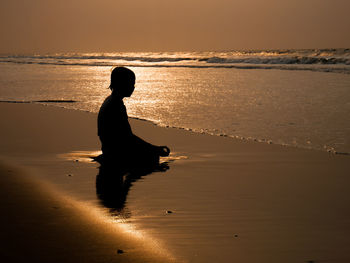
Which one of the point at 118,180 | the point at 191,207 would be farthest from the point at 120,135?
the point at 191,207

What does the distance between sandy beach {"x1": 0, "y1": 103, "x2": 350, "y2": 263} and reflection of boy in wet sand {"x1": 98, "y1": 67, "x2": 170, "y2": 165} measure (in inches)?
12.8

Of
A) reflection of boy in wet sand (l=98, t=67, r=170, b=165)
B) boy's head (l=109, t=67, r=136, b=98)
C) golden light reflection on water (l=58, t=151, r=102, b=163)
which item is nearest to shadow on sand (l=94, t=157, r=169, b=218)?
reflection of boy in wet sand (l=98, t=67, r=170, b=165)

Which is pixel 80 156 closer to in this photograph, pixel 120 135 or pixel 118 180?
pixel 120 135

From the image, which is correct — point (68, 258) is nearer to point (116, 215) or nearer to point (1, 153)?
point (116, 215)

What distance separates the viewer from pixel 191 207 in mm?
5094

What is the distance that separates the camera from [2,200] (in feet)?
17.1

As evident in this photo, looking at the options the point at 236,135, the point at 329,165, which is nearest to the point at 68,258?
the point at 329,165

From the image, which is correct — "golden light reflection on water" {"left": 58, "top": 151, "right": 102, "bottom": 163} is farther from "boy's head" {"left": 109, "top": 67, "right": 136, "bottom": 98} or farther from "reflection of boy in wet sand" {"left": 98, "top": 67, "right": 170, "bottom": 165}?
"boy's head" {"left": 109, "top": 67, "right": 136, "bottom": 98}

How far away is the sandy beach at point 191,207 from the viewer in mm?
3891

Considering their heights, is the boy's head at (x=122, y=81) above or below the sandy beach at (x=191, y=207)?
above

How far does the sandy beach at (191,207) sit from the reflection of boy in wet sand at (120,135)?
326mm

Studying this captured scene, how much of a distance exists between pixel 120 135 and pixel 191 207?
2280mm

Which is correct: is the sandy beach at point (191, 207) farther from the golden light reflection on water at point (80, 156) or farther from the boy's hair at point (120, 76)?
the boy's hair at point (120, 76)

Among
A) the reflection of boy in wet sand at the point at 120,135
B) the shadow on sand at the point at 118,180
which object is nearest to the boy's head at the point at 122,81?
the reflection of boy in wet sand at the point at 120,135
